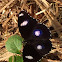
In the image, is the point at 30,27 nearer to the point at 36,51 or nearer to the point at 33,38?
the point at 33,38

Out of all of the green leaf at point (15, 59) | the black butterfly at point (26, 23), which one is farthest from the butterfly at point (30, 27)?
the green leaf at point (15, 59)

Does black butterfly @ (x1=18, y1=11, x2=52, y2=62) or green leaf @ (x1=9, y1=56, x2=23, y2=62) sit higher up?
black butterfly @ (x1=18, y1=11, x2=52, y2=62)

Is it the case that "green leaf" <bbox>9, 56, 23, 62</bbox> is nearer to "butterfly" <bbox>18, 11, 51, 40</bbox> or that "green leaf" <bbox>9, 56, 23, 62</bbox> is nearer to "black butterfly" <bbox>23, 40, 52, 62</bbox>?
"black butterfly" <bbox>23, 40, 52, 62</bbox>

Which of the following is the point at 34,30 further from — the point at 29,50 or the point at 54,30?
the point at 54,30

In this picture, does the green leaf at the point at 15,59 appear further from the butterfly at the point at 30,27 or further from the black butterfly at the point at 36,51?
the butterfly at the point at 30,27

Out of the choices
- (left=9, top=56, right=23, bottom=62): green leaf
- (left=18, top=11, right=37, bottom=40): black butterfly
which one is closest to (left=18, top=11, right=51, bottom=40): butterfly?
(left=18, top=11, right=37, bottom=40): black butterfly

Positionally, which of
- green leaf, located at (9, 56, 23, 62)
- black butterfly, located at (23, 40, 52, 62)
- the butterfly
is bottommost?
green leaf, located at (9, 56, 23, 62)

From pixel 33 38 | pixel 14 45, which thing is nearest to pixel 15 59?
pixel 14 45

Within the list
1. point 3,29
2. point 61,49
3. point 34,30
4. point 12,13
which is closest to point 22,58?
point 34,30

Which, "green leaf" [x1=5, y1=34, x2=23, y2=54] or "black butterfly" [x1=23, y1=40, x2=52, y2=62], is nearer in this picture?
"black butterfly" [x1=23, y1=40, x2=52, y2=62]
